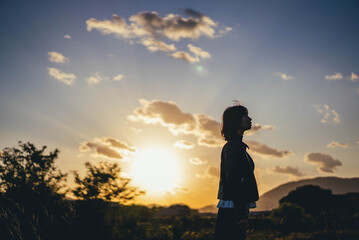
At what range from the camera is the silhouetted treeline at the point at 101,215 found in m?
4.20

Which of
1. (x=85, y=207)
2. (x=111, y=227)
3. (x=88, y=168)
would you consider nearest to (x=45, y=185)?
(x=88, y=168)

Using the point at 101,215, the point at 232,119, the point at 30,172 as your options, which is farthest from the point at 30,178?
the point at 232,119

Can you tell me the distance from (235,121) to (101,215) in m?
7.22

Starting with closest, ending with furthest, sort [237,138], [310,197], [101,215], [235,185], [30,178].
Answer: [235,185]
[237,138]
[101,215]
[30,178]
[310,197]

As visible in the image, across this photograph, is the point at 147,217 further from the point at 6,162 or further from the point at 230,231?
the point at 6,162

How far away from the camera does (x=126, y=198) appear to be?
10656mm

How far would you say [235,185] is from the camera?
279 cm

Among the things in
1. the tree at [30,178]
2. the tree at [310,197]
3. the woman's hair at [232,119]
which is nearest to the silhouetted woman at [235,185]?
the woman's hair at [232,119]

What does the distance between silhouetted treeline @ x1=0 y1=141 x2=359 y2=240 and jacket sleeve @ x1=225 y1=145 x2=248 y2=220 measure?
514 millimetres

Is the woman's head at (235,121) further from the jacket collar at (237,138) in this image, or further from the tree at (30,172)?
the tree at (30,172)

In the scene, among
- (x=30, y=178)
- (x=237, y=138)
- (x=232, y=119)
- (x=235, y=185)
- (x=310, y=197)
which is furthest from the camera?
(x=310, y=197)

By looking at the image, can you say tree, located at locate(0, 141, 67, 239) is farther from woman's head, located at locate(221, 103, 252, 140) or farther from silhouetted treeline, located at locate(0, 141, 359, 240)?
woman's head, located at locate(221, 103, 252, 140)

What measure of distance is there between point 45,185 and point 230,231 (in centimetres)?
1393

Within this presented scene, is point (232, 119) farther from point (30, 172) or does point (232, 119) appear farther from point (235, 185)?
point (30, 172)
